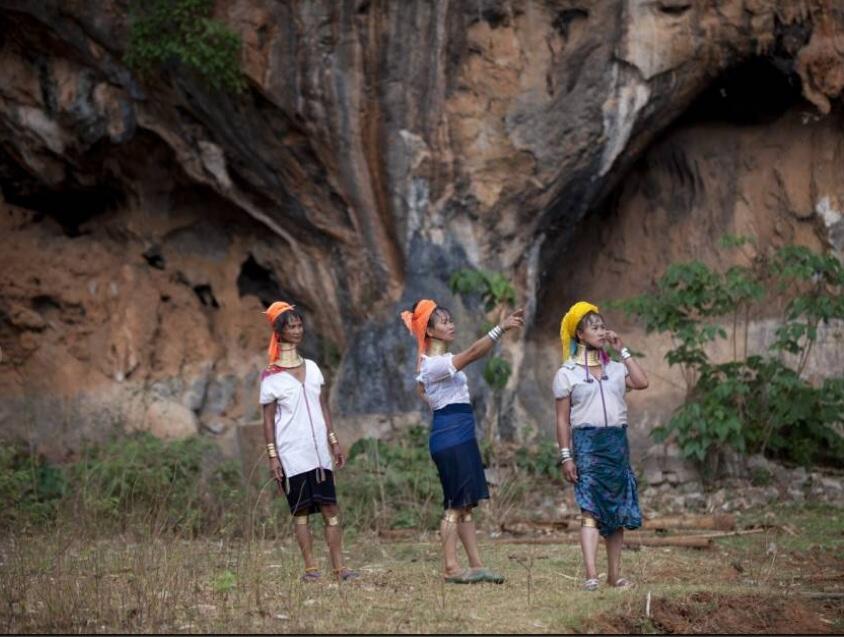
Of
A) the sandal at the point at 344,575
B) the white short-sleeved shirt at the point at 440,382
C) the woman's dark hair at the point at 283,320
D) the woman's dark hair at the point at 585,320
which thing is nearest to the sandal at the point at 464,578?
the sandal at the point at 344,575

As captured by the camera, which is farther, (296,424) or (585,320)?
(296,424)

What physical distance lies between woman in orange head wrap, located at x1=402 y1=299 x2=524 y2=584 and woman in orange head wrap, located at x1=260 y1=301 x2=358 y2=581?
0.61m

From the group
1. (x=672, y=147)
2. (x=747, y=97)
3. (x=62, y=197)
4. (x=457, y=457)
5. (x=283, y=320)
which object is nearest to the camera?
(x=457, y=457)

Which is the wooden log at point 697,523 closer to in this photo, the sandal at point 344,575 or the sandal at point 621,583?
the sandal at point 621,583

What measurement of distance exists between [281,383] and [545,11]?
604 cm

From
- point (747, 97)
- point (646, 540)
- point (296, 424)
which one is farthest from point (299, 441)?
point (747, 97)

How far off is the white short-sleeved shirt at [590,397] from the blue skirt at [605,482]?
47 mm

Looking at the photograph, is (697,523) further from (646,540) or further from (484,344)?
(484,344)

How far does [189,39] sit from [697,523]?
595 cm

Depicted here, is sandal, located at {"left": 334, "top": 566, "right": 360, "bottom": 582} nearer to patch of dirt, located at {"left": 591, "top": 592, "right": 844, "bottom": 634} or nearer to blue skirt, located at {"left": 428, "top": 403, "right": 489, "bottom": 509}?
blue skirt, located at {"left": 428, "top": 403, "right": 489, "bottom": 509}

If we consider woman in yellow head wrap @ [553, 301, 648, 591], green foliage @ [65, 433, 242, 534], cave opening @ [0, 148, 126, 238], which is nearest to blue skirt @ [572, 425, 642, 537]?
woman in yellow head wrap @ [553, 301, 648, 591]

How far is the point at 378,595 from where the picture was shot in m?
6.92

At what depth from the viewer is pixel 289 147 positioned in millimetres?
12500

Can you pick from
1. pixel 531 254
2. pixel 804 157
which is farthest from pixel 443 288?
pixel 804 157
